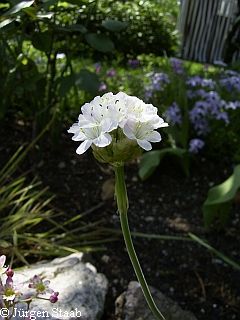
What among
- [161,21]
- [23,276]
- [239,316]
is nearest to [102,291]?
[23,276]

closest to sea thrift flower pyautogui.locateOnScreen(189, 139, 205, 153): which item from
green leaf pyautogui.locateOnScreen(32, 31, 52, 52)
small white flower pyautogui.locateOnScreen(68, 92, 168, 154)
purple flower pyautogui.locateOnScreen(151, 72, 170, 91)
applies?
purple flower pyautogui.locateOnScreen(151, 72, 170, 91)

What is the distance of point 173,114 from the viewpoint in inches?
121

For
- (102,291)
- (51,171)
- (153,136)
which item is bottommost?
(51,171)

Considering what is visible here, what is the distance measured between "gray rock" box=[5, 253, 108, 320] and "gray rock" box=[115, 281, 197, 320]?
83 millimetres

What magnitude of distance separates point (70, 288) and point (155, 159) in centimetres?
105

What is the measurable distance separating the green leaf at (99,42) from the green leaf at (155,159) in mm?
608

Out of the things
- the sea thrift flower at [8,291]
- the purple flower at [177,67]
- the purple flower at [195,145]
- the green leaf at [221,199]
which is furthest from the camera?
the purple flower at [177,67]

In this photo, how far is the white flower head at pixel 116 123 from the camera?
1.14m

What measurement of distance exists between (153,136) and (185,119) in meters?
1.97

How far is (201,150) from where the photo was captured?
3.28m

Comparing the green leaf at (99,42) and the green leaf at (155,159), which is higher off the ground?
the green leaf at (99,42)

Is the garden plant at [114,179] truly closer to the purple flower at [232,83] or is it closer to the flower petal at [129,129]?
the purple flower at [232,83]

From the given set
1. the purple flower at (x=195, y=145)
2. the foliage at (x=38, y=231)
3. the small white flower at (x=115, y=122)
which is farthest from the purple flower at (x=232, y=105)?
the small white flower at (x=115, y=122)

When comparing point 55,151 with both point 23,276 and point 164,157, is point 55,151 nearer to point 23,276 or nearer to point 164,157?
point 164,157
